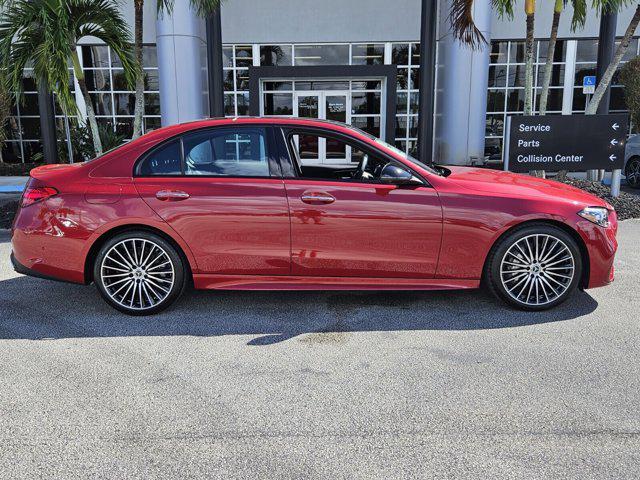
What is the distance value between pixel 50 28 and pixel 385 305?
280 inches

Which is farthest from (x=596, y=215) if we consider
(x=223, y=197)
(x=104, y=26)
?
(x=104, y=26)

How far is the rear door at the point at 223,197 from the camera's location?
457cm

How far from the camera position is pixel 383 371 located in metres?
3.69

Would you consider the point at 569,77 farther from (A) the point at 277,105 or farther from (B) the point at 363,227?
(B) the point at 363,227

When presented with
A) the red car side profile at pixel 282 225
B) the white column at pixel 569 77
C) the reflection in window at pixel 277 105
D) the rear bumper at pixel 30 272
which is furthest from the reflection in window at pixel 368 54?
the rear bumper at pixel 30 272

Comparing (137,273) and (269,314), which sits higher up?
(137,273)

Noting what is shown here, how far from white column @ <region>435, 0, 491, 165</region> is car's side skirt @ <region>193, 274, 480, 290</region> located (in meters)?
11.0

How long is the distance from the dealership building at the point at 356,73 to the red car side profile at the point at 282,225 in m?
10.8

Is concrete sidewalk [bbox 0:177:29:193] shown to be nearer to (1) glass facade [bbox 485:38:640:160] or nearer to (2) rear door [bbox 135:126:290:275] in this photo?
(2) rear door [bbox 135:126:290:275]

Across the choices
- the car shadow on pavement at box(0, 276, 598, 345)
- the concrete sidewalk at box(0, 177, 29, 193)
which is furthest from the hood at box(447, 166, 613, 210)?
the concrete sidewalk at box(0, 177, 29, 193)

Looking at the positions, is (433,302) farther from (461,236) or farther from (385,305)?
(461,236)

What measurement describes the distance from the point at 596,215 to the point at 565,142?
18.6ft

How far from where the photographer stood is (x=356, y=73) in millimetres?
16391

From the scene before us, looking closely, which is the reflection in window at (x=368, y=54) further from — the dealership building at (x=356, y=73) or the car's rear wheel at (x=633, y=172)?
the car's rear wheel at (x=633, y=172)
